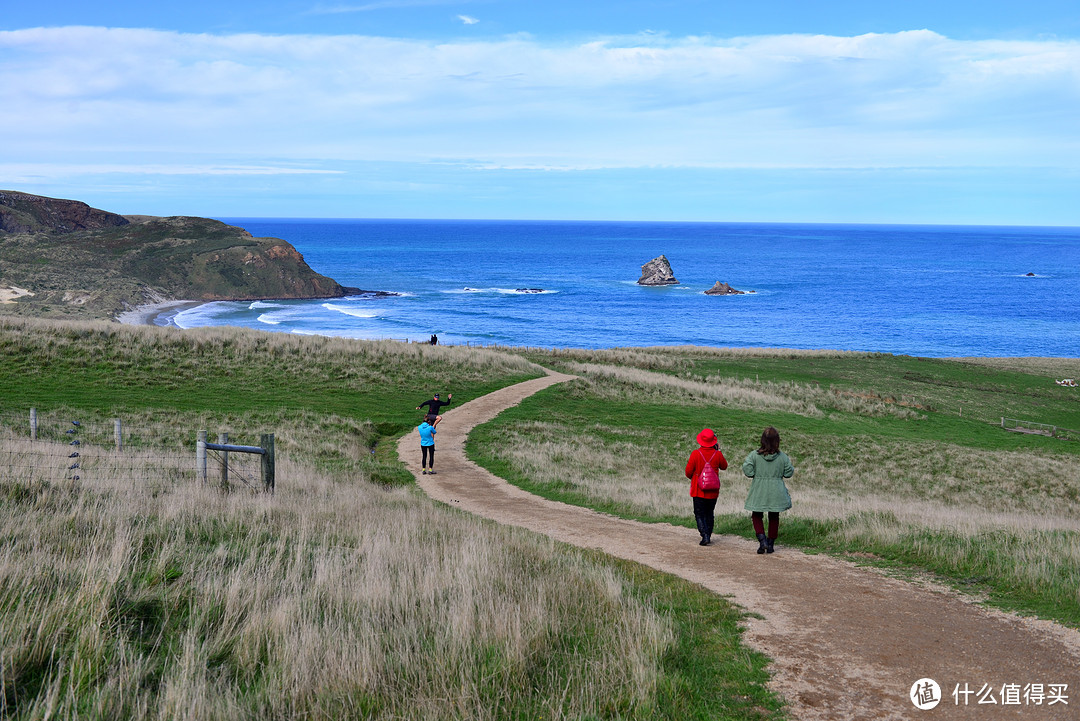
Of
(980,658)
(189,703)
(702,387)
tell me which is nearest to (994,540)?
(980,658)

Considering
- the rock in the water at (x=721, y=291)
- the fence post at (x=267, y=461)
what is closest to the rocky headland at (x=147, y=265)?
the rock in the water at (x=721, y=291)

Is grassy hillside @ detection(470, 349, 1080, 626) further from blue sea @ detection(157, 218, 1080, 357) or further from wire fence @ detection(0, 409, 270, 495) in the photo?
blue sea @ detection(157, 218, 1080, 357)

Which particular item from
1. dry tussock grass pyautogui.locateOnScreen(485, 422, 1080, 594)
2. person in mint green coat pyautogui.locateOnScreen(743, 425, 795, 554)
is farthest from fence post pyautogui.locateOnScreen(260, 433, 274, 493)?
person in mint green coat pyautogui.locateOnScreen(743, 425, 795, 554)

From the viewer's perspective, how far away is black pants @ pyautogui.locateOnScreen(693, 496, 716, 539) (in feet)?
36.4

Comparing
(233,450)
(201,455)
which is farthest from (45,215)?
(233,450)

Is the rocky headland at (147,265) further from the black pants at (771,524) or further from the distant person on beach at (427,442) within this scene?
the black pants at (771,524)

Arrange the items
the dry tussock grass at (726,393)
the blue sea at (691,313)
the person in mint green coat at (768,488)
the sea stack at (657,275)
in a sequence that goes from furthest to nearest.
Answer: the sea stack at (657,275)
the blue sea at (691,313)
the dry tussock grass at (726,393)
the person in mint green coat at (768,488)

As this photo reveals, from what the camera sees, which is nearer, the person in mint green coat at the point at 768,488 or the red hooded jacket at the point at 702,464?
the person in mint green coat at the point at 768,488

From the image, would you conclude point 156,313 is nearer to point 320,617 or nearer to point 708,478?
point 708,478

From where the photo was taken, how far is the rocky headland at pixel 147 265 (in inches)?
3935

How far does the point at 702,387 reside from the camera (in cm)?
4134

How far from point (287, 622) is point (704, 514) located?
7.06 metres

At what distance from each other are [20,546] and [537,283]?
152 m

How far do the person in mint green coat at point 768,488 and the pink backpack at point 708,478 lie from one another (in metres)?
0.51
